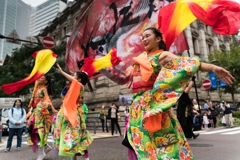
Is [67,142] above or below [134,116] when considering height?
below

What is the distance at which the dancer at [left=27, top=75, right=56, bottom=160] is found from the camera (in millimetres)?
5164

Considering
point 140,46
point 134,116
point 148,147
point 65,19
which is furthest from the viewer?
point 65,19

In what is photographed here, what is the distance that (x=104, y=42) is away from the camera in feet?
22.9

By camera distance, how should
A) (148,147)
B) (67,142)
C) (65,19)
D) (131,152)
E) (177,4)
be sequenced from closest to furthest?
(148,147) < (131,152) < (177,4) < (67,142) < (65,19)

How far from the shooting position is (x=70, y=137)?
3.99 m

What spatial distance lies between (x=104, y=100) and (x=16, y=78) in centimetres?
782

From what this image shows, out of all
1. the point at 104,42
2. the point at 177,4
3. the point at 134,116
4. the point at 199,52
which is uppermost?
the point at 199,52

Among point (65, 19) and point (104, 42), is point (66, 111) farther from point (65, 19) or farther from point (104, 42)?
point (65, 19)

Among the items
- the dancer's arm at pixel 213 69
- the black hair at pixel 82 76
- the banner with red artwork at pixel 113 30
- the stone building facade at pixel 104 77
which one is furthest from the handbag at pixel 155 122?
the stone building facade at pixel 104 77

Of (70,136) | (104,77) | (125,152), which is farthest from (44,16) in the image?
(70,136)

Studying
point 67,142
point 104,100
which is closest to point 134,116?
point 67,142

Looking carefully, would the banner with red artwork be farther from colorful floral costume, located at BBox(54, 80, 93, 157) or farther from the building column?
the building column

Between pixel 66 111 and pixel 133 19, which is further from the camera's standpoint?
pixel 133 19

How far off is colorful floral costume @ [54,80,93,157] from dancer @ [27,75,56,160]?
3.37 ft
